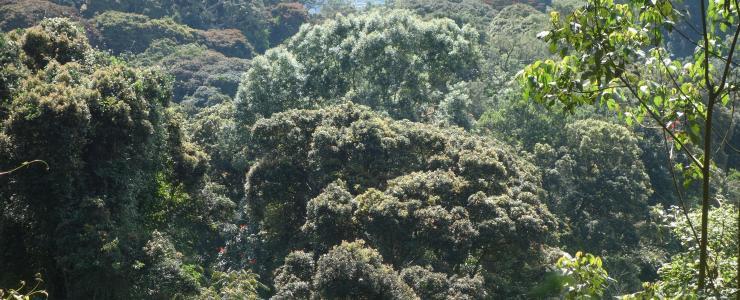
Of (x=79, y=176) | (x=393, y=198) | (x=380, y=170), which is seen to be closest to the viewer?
(x=79, y=176)

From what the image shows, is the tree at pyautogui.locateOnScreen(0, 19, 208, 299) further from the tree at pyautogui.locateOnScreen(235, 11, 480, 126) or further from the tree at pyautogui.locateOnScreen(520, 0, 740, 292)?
the tree at pyautogui.locateOnScreen(520, 0, 740, 292)

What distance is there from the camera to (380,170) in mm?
21578

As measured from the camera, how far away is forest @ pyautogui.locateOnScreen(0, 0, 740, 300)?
4.56m

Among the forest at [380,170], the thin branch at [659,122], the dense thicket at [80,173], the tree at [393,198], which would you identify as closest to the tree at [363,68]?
the forest at [380,170]

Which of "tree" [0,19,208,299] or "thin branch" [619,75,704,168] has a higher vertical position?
"thin branch" [619,75,704,168]

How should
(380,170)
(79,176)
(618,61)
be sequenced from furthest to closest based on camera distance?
(380,170) → (79,176) → (618,61)

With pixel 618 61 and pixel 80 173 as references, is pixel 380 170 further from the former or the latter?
pixel 618 61

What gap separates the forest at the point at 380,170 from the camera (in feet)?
15.0

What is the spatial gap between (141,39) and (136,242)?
37.5m

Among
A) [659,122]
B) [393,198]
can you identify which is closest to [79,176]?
[393,198]

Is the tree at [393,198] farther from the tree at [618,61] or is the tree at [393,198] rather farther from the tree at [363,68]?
the tree at [618,61]

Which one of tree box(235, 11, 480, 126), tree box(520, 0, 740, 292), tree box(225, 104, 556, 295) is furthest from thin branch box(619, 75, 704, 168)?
tree box(235, 11, 480, 126)

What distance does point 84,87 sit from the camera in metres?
16.0

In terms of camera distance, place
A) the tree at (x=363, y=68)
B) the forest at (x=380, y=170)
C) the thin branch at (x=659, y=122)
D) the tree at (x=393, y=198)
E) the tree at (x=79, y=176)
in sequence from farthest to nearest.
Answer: the tree at (x=363, y=68) → the tree at (x=393, y=198) → the tree at (x=79, y=176) → the forest at (x=380, y=170) → the thin branch at (x=659, y=122)
